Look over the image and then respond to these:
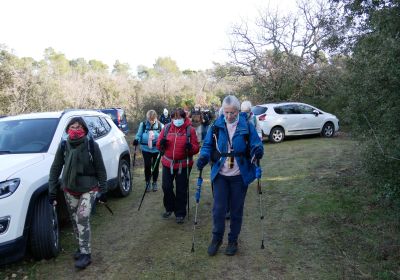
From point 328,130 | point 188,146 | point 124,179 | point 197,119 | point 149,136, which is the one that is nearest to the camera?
point 188,146

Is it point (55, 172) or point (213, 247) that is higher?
point (55, 172)

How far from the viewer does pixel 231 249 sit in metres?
5.04

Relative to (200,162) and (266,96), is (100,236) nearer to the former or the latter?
(200,162)

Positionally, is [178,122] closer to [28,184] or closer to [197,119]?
[28,184]

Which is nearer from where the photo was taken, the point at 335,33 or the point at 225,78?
the point at 335,33

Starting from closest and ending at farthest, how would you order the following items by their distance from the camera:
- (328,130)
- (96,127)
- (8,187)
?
1. (8,187)
2. (96,127)
3. (328,130)

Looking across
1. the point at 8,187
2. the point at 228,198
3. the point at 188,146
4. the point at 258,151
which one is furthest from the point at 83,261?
the point at 258,151

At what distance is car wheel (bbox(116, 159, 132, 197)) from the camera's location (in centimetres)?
786

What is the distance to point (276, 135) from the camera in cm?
1630

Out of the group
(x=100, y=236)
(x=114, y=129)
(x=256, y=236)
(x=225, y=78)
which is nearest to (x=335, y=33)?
(x=114, y=129)

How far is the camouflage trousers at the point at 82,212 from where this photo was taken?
4746mm

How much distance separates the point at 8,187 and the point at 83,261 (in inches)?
50.0

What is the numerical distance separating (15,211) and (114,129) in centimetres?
391

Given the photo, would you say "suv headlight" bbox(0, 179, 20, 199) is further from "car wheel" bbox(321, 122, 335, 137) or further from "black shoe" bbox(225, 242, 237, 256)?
"car wheel" bbox(321, 122, 335, 137)
